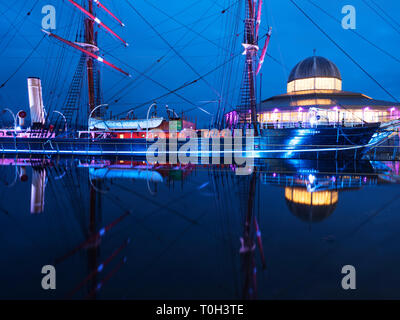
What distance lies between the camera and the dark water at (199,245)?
2883 millimetres

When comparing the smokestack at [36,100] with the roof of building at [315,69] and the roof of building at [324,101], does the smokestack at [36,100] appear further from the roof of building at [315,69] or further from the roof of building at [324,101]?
the roof of building at [315,69]

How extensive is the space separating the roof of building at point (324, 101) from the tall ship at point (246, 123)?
0.40ft

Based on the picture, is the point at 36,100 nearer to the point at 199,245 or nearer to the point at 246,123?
the point at 246,123

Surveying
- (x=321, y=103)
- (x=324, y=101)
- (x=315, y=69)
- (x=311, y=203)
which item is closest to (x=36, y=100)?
(x=311, y=203)

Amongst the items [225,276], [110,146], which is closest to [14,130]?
[110,146]

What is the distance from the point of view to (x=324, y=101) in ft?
117

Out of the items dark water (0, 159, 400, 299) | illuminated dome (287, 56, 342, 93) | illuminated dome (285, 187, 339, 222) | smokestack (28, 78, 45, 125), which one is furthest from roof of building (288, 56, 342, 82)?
dark water (0, 159, 400, 299)

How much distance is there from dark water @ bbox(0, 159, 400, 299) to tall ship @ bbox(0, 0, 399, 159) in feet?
Answer: 54.6

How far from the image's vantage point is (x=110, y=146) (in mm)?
28938

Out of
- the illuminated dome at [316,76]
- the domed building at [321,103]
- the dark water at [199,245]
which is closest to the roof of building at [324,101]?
the domed building at [321,103]

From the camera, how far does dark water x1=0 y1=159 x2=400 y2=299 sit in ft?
9.46

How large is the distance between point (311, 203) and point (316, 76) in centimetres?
4055
